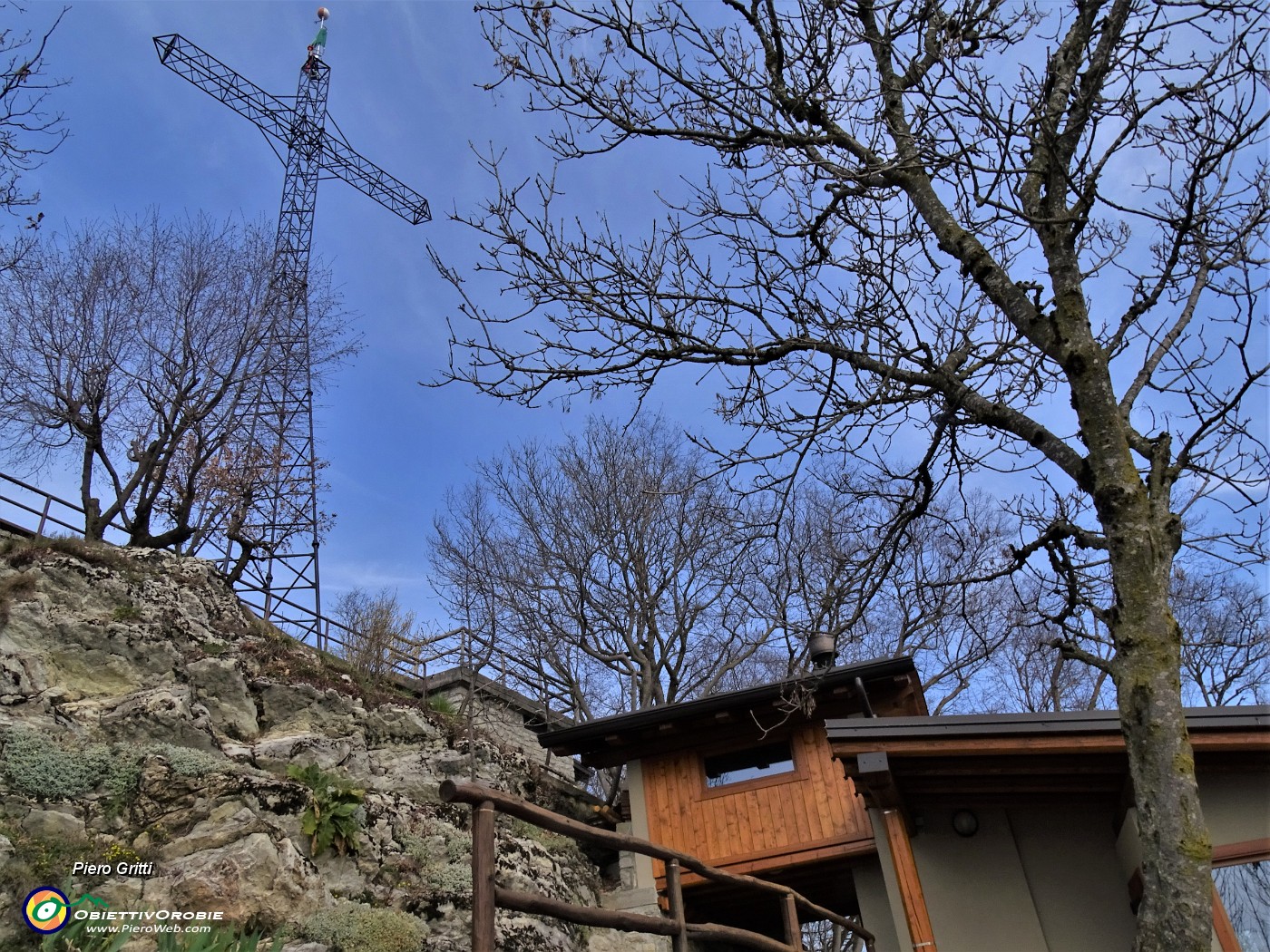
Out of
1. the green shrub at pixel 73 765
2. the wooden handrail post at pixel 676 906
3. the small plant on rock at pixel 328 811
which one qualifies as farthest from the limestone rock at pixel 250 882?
the wooden handrail post at pixel 676 906

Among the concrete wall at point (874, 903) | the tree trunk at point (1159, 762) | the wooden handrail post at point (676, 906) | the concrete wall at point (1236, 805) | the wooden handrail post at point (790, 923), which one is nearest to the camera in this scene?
the tree trunk at point (1159, 762)

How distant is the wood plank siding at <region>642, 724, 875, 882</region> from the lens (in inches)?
462

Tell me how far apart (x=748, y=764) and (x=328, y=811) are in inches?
242

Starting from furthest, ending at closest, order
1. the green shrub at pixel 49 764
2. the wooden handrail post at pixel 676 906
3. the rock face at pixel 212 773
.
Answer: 1. the green shrub at pixel 49 764
2. the rock face at pixel 212 773
3. the wooden handrail post at pixel 676 906

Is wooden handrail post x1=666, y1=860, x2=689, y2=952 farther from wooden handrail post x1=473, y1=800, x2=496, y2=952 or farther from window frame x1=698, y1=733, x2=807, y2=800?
window frame x1=698, y1=733, x2=807, y2=800

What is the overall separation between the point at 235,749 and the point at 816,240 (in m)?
9.74

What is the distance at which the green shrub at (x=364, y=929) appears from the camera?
8.42m

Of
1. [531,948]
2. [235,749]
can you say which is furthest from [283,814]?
[531,948]

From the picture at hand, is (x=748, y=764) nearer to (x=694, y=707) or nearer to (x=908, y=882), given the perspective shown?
(x=694, y=707)

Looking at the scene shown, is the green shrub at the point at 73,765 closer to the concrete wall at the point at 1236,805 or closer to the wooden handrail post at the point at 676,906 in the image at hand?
the wooden handrail post at the point at 676,906

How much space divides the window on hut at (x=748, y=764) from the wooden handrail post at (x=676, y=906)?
8.62m

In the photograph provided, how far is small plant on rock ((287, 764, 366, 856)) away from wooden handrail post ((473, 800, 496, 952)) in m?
7.84

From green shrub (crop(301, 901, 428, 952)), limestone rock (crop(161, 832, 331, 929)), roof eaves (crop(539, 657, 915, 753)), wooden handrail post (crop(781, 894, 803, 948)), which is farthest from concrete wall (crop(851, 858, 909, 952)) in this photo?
limestone rock (crop(161, 832, 331, 929))

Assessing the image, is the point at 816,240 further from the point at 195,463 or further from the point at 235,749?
the point at 195,463
